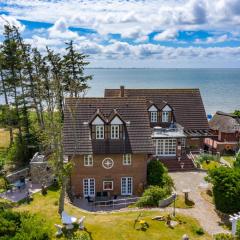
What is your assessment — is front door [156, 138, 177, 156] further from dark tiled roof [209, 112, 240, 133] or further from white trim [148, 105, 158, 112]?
dark tiled roof [209, 112, 240, 133]

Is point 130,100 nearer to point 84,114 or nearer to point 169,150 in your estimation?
point 84,114

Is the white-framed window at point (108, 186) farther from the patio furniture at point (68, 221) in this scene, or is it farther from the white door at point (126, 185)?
the patio furniture at point (68, 221)

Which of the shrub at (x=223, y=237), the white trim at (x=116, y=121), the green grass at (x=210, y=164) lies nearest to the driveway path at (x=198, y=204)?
the shrub at (x=223, y=237)

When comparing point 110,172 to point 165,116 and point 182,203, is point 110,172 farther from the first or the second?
point 165,116

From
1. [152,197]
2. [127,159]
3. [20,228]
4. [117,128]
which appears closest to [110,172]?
[127,159]

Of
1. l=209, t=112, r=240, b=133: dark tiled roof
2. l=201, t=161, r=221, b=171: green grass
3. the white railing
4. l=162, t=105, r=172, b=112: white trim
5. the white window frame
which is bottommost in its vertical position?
the white railing

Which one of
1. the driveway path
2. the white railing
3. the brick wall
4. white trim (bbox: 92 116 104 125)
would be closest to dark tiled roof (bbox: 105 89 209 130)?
the driveway path

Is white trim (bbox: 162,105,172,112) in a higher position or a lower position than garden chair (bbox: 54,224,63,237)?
higher

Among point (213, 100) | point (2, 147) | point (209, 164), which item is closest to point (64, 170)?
point (209, 164)
